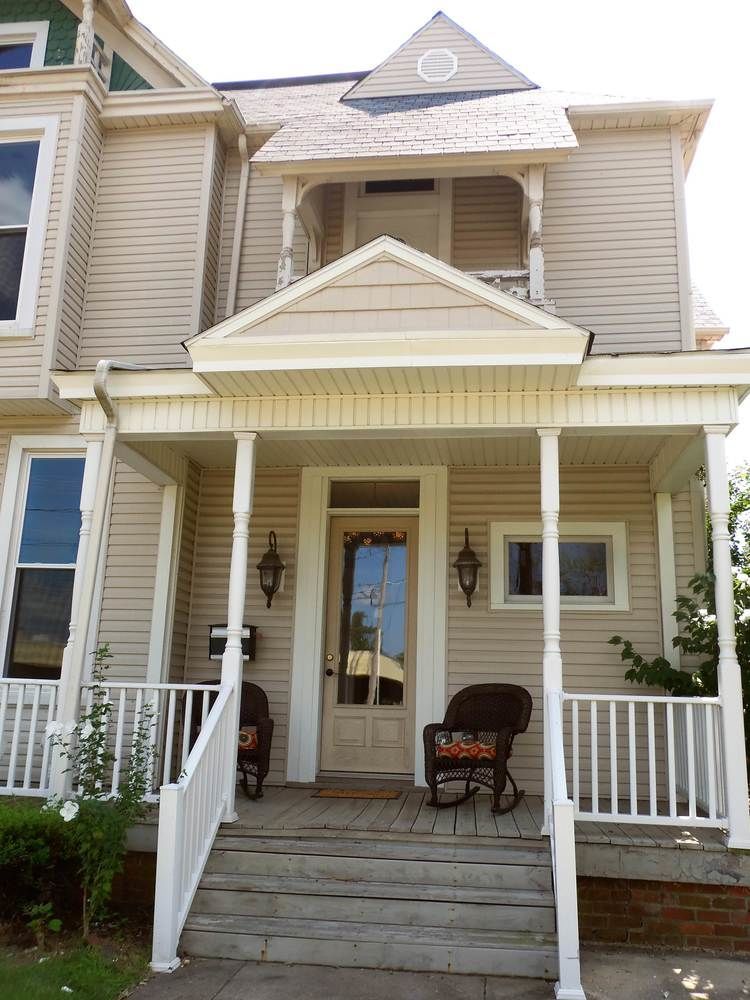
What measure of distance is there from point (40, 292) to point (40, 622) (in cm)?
283

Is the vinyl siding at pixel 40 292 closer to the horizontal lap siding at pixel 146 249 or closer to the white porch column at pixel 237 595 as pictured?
the horizontal lap siding at pixel 146 249

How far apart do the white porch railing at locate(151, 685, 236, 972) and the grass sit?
0.59ft

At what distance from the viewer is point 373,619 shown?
708cm

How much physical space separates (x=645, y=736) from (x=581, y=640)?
85 cm

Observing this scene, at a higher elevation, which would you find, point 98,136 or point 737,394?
point 98,136

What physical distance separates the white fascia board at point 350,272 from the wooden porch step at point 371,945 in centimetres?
335

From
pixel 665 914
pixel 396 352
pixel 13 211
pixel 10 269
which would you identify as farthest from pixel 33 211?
pixel 665 914

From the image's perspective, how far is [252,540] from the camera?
725 cm

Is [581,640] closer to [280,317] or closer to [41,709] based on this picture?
[280,317]

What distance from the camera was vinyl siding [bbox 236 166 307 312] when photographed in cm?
790

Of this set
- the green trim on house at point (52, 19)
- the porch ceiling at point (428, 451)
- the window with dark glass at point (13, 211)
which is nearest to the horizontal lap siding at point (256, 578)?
the porch ceiling at point (428, 451)

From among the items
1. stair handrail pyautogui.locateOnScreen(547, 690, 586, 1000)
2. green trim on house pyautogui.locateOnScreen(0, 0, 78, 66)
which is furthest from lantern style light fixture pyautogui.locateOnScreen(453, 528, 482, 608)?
green trim on house pyautogui.locateOnScreen(0, 0, 78, 66)

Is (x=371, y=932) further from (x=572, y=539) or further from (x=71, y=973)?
(x=572, y=539)

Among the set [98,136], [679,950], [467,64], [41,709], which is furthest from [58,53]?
→ [679,950]
